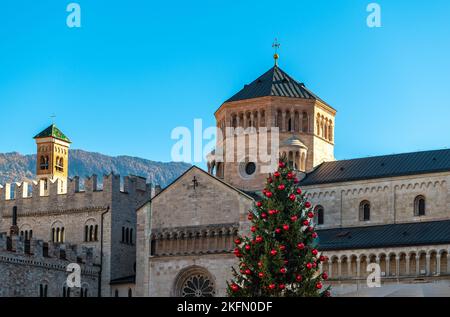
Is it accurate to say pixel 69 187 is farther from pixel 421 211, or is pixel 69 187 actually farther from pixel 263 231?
pixel 263 231

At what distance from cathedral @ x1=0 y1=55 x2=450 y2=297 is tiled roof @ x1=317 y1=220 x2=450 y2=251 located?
3.6 inches

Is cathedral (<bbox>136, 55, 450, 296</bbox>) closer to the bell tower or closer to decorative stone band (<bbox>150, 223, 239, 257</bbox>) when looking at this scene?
decorative stone band (<bbox>150, 223, 239, 257</bbox>)

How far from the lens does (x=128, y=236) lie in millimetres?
78938

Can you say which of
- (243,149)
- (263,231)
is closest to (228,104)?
(243,149)

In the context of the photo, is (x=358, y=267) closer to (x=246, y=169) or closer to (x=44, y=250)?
(x=246, y=169)

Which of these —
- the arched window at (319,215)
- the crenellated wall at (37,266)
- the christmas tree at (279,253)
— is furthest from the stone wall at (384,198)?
the christmas tree at (279,253)

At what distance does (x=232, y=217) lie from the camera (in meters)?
69.1

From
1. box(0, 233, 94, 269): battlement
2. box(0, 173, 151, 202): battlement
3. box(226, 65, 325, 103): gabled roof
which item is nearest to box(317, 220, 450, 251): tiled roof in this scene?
box(226, 65, 325, 103): gabled roof

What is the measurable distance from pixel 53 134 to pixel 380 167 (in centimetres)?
3598

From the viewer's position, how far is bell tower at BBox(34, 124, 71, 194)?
93438 millimetres

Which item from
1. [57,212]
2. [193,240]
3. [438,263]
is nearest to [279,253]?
[438,263]

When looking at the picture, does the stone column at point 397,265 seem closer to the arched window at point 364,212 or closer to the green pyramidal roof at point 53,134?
the arched window at point 364,212
